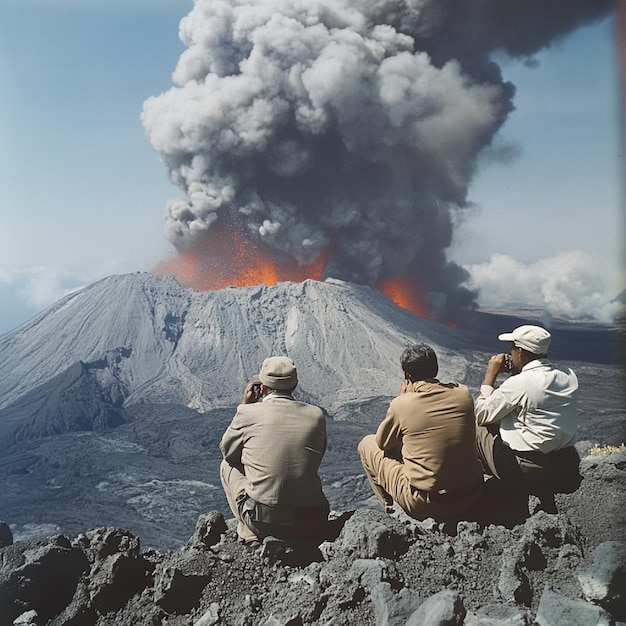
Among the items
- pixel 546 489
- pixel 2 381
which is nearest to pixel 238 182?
pixel 2 381

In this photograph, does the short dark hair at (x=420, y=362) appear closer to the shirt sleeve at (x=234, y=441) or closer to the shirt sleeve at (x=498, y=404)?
the shirt sleeve at (x=498, y=404)

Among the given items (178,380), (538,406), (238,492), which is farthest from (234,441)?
(178,380)

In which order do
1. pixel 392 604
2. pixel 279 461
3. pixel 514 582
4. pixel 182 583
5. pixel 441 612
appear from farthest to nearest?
pixel 279 461, pixel 182 583, pixel 514 582, pixel 392 604, pixel 441 612

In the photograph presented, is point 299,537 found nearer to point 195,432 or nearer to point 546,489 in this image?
point 546,489

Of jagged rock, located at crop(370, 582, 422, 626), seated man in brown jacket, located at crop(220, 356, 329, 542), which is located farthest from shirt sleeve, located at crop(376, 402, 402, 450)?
jagged rock, located at crop(370, 582, 422, 626)

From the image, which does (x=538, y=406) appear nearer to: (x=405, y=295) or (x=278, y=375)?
(x=278, y=375)

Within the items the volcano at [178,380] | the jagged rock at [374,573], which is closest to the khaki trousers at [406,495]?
the jagged rock at [374,573]
